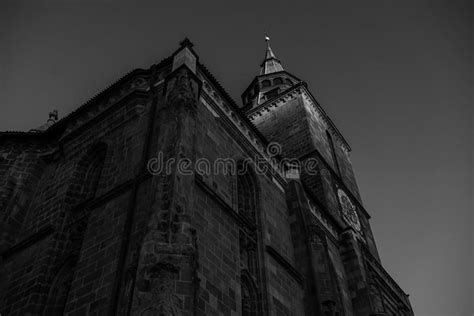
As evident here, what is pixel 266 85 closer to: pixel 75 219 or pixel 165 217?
pixel 75 219

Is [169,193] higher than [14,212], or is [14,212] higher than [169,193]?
[14,212]

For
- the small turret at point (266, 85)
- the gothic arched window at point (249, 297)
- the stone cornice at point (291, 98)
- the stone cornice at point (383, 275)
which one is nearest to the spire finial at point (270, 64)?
the small turret at point (266, 85)

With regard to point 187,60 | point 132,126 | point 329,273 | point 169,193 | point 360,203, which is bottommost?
point 169,193

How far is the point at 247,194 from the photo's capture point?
1231 centimetres

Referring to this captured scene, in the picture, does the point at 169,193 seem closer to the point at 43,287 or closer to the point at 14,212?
the point at 43,287

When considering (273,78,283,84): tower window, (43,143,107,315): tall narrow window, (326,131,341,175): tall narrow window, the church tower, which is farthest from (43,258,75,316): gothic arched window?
(273,78,283,84): tower window

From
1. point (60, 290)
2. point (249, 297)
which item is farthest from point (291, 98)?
point (60, 290)

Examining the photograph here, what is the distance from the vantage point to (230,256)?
9.09 metres

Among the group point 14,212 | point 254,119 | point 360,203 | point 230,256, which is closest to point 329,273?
point 230,256

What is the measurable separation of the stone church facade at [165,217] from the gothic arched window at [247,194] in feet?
0.10

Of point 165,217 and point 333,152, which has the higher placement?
point 333,152

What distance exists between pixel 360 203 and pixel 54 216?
16394 millimetres

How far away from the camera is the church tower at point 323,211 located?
1220cm

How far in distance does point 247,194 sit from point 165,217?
5498 mm
